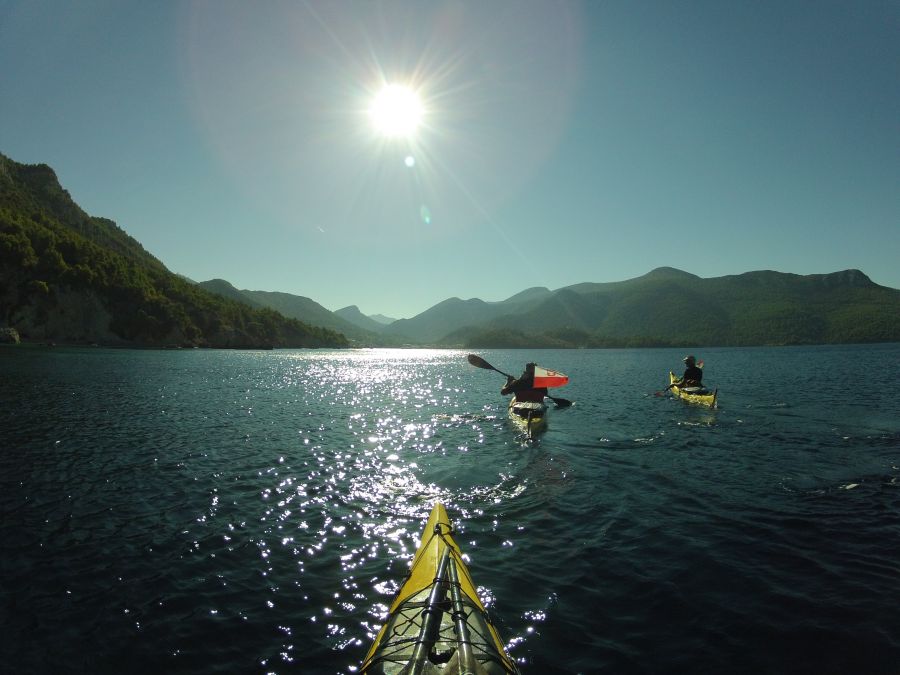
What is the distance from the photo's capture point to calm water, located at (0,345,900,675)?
7.18m

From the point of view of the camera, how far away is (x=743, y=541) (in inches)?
433

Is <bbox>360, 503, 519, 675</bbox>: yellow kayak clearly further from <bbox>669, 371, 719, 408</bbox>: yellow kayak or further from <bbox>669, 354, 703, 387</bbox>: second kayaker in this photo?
<bbox>669, 354, 703, 387</bbox>: second kayaker

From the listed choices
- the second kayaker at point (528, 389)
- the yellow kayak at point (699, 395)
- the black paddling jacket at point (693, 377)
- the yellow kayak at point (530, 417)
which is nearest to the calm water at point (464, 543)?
the yellow kayak at point (530, 417)

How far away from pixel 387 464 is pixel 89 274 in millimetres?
158839

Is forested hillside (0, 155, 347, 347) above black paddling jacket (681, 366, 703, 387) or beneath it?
above

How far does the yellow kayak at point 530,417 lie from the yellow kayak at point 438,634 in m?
17.7

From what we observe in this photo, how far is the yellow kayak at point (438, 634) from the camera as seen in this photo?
220 inches

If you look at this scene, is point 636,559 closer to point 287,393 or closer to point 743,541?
point 743,541

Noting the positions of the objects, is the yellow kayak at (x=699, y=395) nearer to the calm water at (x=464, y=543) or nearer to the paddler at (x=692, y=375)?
the paddler at (x=692, y=375)

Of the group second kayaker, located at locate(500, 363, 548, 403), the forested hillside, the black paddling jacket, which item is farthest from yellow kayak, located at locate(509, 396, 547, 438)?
the forested hillside

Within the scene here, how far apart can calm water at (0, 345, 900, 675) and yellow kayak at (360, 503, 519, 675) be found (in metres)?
1.05

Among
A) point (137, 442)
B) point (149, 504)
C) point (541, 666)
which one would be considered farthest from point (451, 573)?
point (137, 442)

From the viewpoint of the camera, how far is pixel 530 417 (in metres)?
26.2

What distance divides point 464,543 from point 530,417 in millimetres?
15856
